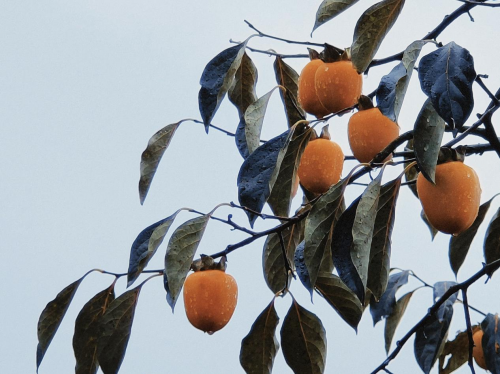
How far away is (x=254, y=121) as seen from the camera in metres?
1.16

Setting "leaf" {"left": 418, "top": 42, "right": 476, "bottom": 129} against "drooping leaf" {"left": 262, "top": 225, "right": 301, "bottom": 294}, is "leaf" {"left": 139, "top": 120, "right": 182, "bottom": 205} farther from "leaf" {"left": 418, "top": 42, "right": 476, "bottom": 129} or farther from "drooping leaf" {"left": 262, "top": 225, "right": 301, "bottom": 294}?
"leaf" {"left": 418, "top": 42, "right": 476, "bottom": 129}

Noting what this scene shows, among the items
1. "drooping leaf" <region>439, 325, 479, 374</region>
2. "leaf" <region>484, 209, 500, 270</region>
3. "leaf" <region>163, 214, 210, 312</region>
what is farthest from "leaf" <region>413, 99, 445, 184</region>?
"drooping leaf" <region>439, 325, 479, 374</region>

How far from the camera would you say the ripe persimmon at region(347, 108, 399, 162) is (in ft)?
3.54

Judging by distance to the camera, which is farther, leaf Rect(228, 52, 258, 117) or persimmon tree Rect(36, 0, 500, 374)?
leaf Rect(228, 52, 258, 117)

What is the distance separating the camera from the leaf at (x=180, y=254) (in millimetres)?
1103

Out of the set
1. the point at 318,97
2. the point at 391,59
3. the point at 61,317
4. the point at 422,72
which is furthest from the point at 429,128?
the point at 61,317

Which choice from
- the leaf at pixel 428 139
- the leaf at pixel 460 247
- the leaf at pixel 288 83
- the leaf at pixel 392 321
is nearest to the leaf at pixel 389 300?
the leaf at pixel 392 321

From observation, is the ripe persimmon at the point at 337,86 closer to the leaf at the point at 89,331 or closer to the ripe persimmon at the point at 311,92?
the ripe persimmon at the point at 311,92

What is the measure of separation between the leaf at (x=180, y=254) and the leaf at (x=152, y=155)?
22cm

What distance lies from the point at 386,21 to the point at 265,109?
9.6 inches

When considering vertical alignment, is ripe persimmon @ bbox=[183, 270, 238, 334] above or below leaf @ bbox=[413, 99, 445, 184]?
below

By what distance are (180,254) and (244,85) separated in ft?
1.60

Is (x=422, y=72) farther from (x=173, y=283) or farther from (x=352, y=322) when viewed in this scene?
(x=352, y=322)

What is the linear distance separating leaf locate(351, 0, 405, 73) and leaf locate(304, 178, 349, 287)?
183 millimetres
